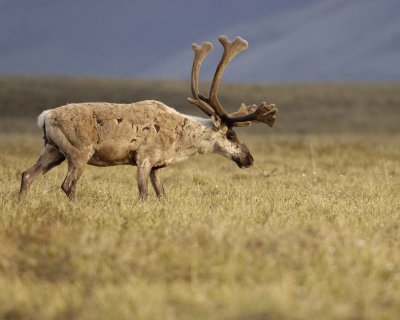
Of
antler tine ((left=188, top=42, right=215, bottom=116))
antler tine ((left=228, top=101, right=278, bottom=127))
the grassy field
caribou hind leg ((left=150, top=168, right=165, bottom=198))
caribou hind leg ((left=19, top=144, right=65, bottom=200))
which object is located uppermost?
antler tine ((left=188, top=42, right=215, bottom=116))

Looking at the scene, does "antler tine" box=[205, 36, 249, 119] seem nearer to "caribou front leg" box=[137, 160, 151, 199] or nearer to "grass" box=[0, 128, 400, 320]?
"caribou front leg" box=[137, 160, 151, 199]

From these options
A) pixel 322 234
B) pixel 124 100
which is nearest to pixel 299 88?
pixel 124 100

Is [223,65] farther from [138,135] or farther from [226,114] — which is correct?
[138,135]

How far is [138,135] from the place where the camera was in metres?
10.5

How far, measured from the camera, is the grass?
4902 millimetres

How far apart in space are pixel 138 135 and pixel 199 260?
15.9 feet

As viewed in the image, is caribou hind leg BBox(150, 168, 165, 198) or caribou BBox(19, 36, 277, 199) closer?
caribou BBox(19, 36, 277, 199)

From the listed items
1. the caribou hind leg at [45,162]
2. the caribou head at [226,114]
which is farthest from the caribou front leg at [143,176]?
A: the caribou head at [226,114]

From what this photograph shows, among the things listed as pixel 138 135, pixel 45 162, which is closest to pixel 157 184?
pixel 138 135

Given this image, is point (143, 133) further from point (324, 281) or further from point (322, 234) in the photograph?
point (324, 281)

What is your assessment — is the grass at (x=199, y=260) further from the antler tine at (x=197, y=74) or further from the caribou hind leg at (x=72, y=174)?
the antler tine at (x=197, y=74)

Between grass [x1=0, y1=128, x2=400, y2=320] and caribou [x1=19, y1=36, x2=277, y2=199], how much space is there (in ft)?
1.96

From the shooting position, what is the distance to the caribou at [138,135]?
9.85m

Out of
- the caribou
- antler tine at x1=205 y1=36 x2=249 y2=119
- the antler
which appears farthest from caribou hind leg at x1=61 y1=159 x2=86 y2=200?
antler tine at x1=205 y1=36 x2=249 y2=119
